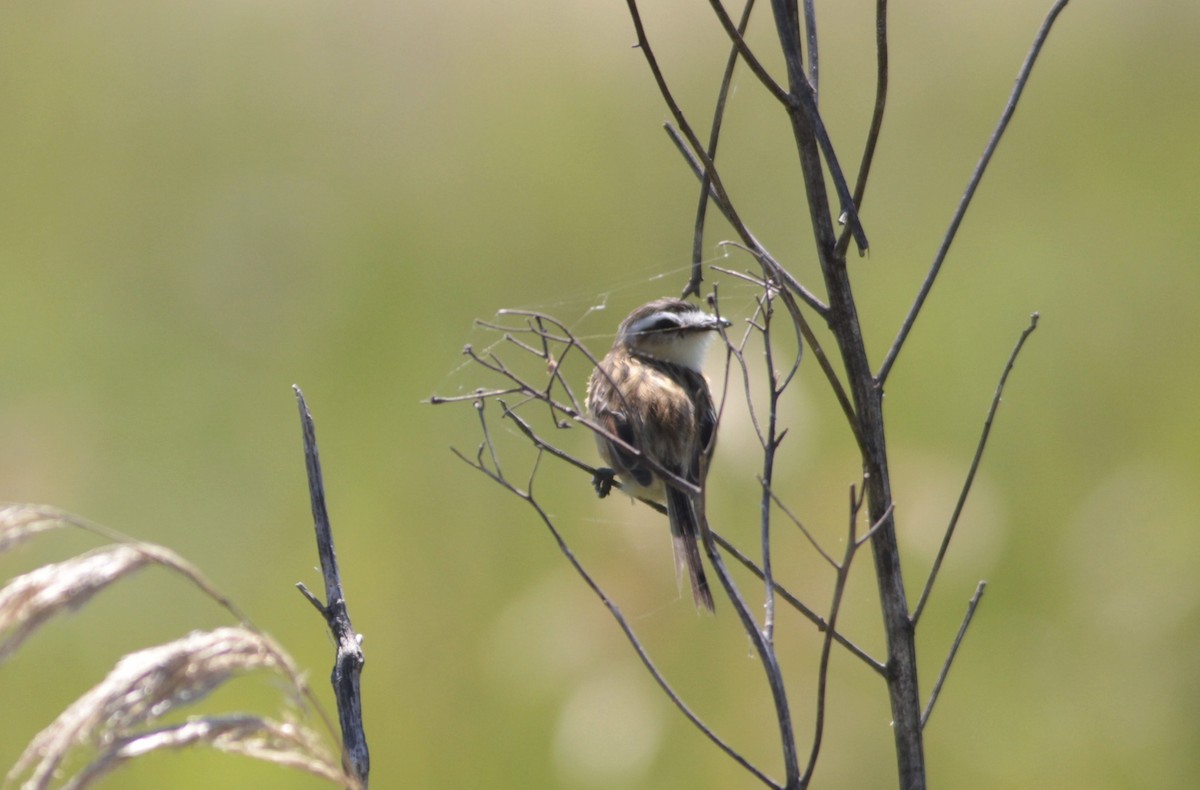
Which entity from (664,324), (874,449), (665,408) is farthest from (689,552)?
(874,449)

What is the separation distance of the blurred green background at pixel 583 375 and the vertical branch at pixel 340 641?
2.24 metres

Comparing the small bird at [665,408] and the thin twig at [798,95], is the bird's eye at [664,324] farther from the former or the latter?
the thin twig at [798,95]

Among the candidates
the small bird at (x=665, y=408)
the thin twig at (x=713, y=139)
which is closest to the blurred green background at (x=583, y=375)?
the small bird at (x=665, y=408)

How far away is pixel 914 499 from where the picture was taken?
381cm

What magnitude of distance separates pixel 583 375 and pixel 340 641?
3101mm

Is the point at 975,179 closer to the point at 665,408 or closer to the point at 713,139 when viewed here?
the point at 713,139

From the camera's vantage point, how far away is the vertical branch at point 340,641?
1.45 m

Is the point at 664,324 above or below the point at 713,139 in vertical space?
below

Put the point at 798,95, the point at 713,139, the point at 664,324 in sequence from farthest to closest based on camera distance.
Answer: the point at 664,324 → the point at 713,139 → the point at 798,95

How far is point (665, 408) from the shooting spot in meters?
3.22

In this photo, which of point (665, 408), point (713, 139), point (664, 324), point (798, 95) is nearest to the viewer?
point (798, 95)

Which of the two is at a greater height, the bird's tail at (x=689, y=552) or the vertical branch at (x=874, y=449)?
the vertical branch at (x=874, y=449)

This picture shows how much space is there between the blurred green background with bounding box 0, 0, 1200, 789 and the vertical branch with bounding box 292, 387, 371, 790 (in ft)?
7.36

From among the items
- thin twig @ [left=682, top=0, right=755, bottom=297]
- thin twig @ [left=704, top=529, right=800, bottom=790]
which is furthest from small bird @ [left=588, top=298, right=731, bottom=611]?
thin twig @ [left=704, top=529, right=800, bottom=790]
